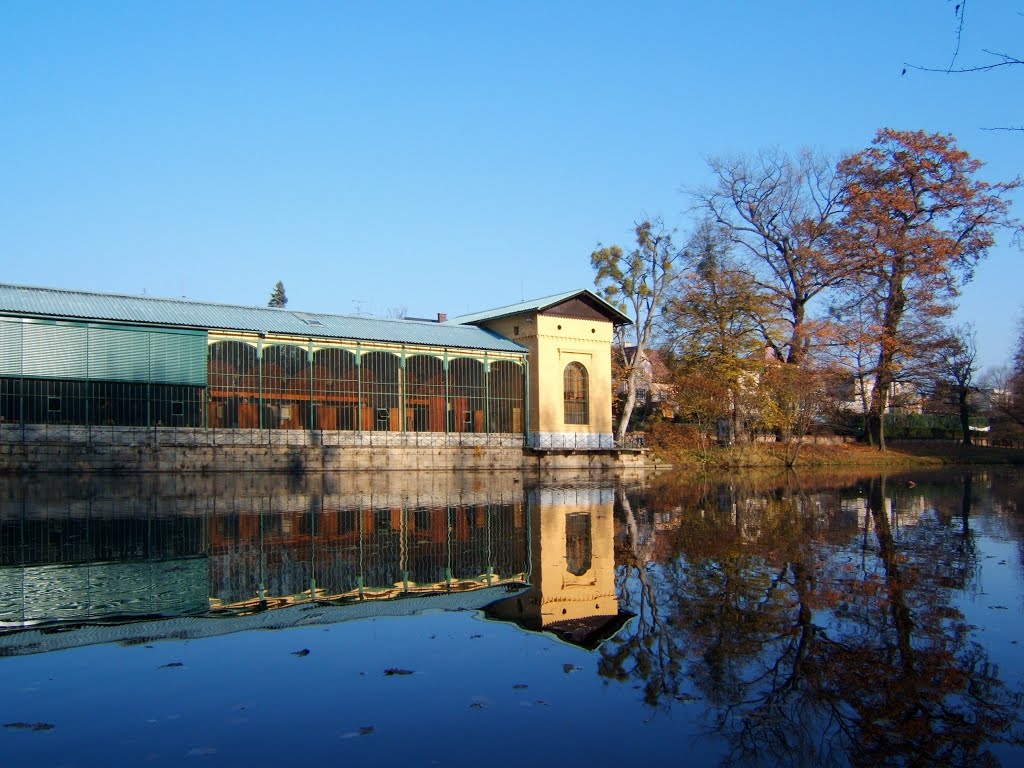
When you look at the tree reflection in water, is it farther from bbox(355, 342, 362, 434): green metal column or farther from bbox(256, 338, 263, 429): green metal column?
bbox(355, 342, 362, 434): green metal column

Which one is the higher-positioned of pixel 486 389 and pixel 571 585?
pixel 486 389

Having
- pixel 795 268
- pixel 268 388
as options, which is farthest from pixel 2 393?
pixel 795 268

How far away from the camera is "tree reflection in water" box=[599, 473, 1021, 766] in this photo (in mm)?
5750

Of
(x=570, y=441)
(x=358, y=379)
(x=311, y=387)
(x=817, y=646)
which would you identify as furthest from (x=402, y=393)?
(x=817, y=646)

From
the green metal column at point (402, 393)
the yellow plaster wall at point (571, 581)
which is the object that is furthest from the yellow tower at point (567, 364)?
the yellow plaster wall at point (571, 581)

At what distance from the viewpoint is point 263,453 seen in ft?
124

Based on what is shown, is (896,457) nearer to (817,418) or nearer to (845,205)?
(817,418)

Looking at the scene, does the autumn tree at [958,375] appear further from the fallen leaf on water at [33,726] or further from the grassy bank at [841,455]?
the fallen leaf on water at [33,726]

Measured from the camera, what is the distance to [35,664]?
24.0 ft

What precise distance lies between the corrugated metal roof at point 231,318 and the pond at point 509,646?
21788 mm

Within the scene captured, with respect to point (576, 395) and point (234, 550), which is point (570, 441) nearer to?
point (576, 395)

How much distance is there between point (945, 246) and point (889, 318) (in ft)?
19.3

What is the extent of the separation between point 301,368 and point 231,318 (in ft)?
13.1

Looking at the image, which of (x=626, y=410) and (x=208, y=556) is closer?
(x=208, y=556)
